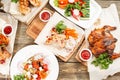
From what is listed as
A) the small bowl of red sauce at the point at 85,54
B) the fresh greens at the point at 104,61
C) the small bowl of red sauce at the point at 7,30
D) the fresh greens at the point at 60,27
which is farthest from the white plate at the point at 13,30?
the fresh greens at the point at 104,61

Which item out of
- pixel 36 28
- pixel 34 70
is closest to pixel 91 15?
pixel 36 28

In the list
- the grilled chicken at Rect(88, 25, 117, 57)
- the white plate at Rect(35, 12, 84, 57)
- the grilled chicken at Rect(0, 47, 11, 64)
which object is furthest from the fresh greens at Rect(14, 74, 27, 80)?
the grilled chicken at Rect(88, 25, 117, 57)

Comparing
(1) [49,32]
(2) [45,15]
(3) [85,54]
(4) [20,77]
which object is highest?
(2) [45,15]

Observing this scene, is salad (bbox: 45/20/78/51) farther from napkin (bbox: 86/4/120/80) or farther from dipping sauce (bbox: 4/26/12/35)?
dipping sauce (bbox: 4/26/12/35)

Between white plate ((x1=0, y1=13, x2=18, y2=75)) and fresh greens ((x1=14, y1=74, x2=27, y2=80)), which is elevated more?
white plate ((x1=0, y1=13, x2=18, y2=75))

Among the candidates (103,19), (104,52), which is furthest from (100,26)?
(104,52)

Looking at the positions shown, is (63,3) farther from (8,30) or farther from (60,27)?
(8,30)
